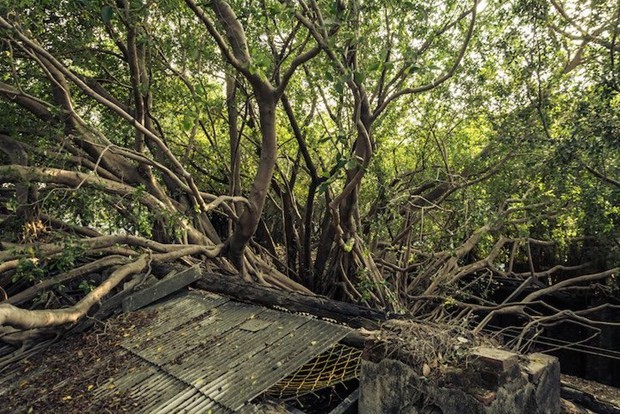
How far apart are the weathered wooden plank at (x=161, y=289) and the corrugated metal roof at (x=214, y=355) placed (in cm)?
56

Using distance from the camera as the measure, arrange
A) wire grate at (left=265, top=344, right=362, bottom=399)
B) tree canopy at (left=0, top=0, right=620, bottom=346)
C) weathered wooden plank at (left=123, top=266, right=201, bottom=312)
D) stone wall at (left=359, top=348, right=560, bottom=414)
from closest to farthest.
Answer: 1. stone wall at (left=359, top=348, right=560, bottom=414)
2. wire grate at (left=265, top=344, right=362, bottom=399)
3. tree canopy at (left=0, top=0, right=620, bottom=346)
4. weathered wooden plank at (left=123, top=266, right=201, bottom=312)

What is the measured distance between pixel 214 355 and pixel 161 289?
210cm

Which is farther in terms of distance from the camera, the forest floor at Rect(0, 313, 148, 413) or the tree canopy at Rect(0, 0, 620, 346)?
the tree canopy at Rect(0, 0, 620, 346)

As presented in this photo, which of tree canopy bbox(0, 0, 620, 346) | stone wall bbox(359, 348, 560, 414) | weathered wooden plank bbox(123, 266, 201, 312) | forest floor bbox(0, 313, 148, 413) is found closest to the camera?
stone wall bbox(359, 348, 560, 414)

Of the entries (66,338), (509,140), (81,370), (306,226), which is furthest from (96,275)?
(509,140)

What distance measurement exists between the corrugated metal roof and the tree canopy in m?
1.11

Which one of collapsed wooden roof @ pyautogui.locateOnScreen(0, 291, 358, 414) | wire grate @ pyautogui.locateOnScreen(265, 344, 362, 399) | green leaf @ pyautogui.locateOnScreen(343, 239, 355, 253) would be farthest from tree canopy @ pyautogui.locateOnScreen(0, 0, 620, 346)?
wire grate @ pyautogui.locateOnScreen(265, 344, 362, 399)

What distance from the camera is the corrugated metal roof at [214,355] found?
333 centimetres

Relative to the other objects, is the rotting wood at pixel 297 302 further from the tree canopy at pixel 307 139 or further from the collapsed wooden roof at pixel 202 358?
the tree canopy at pixel 307 139

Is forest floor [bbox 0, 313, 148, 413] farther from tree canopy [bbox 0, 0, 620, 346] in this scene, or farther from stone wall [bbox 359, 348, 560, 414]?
stone wall [bbox 359, 348, 560, 414]

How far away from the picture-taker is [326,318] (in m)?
4.68

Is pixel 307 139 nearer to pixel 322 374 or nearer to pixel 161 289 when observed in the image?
pixel 161 289

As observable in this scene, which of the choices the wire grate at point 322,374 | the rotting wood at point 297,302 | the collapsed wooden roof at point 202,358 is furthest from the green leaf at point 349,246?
the wire grate at point 322,374

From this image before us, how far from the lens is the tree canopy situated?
482 centimetres
